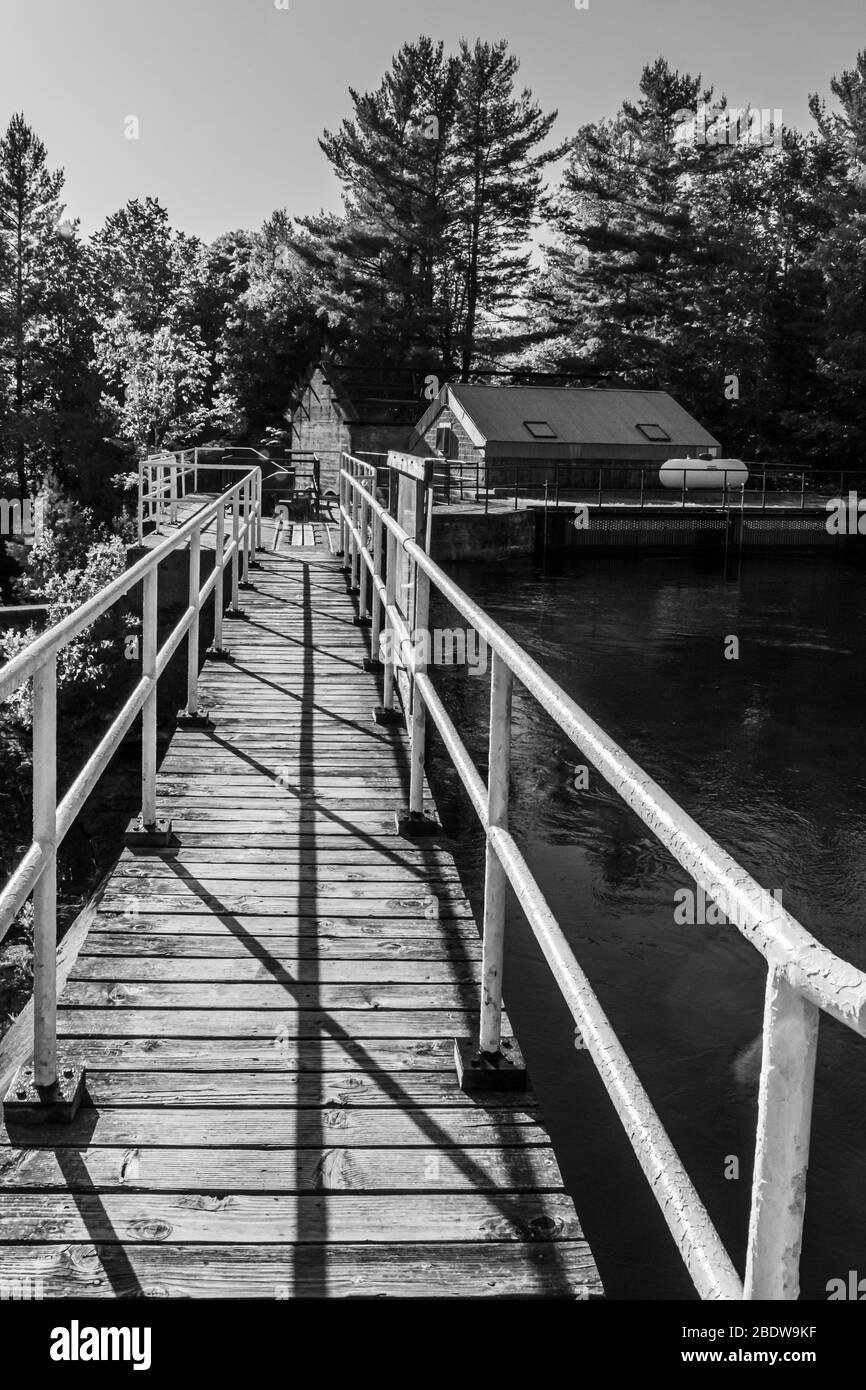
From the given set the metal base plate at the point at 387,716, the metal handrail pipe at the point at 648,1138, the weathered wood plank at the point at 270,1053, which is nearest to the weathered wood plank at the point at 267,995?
the weathered wood plank at the point at 270,1053

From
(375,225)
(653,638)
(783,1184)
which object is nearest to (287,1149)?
(783,1184)

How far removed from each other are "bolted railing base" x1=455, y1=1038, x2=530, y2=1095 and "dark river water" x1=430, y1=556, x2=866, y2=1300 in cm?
433

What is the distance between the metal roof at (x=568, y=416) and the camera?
37.7 meters

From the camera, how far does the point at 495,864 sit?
9.81 feet

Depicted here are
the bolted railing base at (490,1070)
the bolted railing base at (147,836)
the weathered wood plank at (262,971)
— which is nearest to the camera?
the bolted railing base at (490,1070)

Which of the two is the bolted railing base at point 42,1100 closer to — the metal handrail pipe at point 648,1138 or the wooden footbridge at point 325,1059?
the wooden footbridge at point 325,1059

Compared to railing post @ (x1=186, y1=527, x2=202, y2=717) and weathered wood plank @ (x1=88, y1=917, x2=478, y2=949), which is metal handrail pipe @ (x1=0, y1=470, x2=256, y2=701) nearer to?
weathered wood plank @ (x1=88, y1=917, x2=478, y2=949)

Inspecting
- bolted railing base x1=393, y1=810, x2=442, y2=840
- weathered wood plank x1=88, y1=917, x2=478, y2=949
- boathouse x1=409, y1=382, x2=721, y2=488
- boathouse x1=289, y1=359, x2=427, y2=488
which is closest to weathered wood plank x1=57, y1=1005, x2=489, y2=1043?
weathered wood plank x1=88, y1=917, x2=478, y2=949

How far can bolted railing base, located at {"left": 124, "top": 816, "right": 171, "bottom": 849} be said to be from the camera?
4680mm

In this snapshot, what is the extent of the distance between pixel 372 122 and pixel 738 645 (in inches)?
1314

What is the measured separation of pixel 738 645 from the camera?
79.9ft

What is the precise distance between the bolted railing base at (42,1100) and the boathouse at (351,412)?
34266 mm

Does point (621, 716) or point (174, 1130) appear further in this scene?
point (621, 716)

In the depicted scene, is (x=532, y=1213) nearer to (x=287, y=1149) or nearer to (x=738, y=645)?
(x=287, y=1149)
